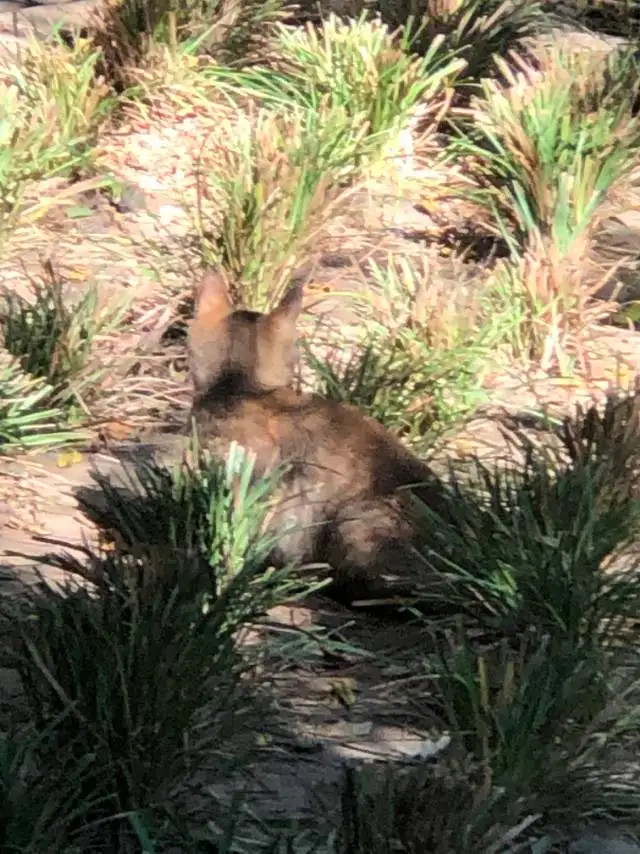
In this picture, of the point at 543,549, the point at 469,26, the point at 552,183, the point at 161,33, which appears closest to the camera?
the point at 543,549

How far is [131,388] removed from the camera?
644 cm

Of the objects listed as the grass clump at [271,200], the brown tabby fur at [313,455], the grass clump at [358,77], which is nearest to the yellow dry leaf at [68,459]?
the brown tabby fur at [313,455]

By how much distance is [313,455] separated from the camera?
511 centimetres

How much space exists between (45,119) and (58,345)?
2.26m

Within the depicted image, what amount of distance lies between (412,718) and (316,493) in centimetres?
100

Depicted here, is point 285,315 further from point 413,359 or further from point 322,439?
point 413,359

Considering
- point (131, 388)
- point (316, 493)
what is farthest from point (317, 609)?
point (131, 388)

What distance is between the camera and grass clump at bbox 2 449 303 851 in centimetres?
358

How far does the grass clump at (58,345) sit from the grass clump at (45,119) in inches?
40.4

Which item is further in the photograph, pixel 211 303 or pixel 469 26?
pixel 469 26

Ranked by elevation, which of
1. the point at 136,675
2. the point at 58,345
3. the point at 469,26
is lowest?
the point at 136,675

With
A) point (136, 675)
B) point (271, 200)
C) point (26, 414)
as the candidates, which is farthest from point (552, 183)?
point (136, 675)

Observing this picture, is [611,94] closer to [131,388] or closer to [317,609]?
[131,388]

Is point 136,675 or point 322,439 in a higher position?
point 322,439
